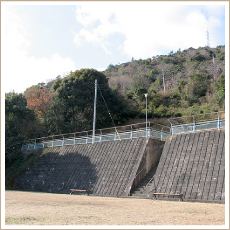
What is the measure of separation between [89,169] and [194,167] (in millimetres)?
8193

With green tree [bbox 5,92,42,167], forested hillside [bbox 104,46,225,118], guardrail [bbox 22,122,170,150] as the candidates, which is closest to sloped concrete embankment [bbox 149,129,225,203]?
guardrail [bbox 22,122,170,150]

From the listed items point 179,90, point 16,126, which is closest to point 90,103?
point 16,126

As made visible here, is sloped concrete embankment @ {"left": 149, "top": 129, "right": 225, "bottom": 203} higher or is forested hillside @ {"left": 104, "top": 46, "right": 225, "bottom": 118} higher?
forested hillside @ {"left": 104, "top": 46, "right": 225, "bottom": 118}

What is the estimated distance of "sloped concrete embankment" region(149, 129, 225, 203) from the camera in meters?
12.1

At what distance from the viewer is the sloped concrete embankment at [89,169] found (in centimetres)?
1648

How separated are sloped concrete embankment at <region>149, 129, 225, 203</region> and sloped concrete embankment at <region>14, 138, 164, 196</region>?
2.22m

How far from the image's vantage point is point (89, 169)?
1870 cm

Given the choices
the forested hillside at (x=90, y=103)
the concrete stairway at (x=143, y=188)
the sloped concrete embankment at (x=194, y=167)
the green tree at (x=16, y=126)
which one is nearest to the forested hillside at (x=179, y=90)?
the forested hillside at (x=90, y=103)

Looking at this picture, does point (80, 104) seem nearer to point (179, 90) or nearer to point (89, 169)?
point (179, 90)

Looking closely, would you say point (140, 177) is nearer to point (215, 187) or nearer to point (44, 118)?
point (215, 187)

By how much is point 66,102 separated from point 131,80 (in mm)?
17763

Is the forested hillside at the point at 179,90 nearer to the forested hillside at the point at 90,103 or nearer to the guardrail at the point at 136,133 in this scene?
the forested hillside at the point at 90,103

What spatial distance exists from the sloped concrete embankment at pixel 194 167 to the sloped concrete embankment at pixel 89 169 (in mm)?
2221

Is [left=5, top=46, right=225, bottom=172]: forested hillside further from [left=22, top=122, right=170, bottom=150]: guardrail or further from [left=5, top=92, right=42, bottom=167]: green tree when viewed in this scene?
[left=22, top=122, right=170, bottom=150]: guardrail
